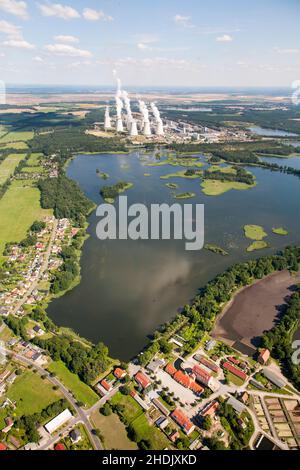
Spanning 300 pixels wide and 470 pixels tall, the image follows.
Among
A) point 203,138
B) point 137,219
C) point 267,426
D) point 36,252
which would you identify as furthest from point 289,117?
point 267,426

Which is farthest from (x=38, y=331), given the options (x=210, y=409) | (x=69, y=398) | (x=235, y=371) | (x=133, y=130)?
(x=133, y=130)

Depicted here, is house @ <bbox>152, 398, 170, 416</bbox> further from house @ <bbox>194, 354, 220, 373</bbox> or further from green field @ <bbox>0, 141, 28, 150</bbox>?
green field @ <bbox>0, 141, 28, 150</bbox>

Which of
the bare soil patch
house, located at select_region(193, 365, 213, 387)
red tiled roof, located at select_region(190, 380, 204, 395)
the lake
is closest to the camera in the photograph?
red tiled roof, located at select_region(190, 380, 204, 395)

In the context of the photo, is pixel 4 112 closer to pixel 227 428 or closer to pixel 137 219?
pixel 137 219

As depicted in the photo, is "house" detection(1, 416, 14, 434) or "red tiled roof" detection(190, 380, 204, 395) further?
"red tiled roof" detection(190, 380, 204, 395)

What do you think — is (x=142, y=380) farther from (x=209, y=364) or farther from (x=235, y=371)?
(x=235, y=371)

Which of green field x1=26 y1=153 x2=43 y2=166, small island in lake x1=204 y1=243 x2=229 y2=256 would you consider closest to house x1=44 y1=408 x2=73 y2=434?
small island in lake x1=204 y1=243 x2=229 y2=256
